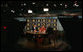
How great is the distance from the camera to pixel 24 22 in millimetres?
10492

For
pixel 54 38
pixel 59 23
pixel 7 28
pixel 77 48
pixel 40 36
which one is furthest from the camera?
pixel 59 23

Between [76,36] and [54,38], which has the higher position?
[76,36]

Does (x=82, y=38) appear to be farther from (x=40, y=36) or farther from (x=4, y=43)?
(x=40, y=36)

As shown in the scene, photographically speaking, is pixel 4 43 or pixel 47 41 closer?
pixel 4 43

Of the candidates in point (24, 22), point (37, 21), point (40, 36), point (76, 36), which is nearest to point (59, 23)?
point (37, 21)

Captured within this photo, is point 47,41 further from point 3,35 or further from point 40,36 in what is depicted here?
point 3,35

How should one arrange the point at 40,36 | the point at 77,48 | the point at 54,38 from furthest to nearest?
the point at 40,36 → the point at 54,38 → the point at 77,48

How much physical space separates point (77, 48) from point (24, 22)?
332 inches

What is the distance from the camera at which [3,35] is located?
3.23 meters

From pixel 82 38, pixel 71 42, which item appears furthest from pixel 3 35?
pixel 82 38

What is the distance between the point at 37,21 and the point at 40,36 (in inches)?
201

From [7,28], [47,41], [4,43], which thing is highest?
[7,28]

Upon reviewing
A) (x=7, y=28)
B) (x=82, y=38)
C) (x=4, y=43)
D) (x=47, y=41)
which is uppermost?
(x=7, y=28)

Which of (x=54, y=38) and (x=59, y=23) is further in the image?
(x=59, y=23)
